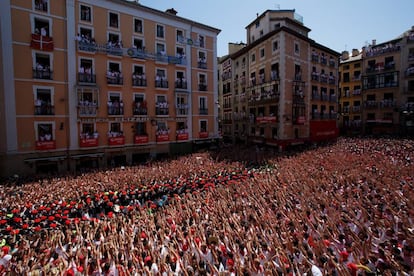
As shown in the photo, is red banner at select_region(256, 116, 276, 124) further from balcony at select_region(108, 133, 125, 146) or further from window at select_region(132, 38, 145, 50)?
balcony at select_region(108, 133, 125, 146)

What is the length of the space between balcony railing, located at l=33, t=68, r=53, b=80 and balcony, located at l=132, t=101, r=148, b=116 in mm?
7064

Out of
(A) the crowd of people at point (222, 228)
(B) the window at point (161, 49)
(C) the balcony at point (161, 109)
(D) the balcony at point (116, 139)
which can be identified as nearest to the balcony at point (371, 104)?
(A) the crowd of people at point (222, 228)

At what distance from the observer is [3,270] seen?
498cm

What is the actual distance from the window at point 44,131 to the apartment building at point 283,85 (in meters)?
22.1

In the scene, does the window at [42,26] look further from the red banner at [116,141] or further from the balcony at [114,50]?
the red banner at [116,141]

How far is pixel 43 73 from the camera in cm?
1772

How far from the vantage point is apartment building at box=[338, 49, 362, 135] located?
3694cm

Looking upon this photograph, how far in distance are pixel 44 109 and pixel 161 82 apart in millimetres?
10680

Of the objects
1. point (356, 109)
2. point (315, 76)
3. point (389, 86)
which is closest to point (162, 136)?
point (315, 76)

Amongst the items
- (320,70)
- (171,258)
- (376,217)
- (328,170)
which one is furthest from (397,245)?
(320,70)

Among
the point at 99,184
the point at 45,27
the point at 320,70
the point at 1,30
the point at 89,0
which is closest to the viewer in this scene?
the point at 99,184

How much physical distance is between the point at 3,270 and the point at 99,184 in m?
6.79

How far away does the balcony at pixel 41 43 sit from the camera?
1714 cm

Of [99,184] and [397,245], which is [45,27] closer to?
[99,184]
